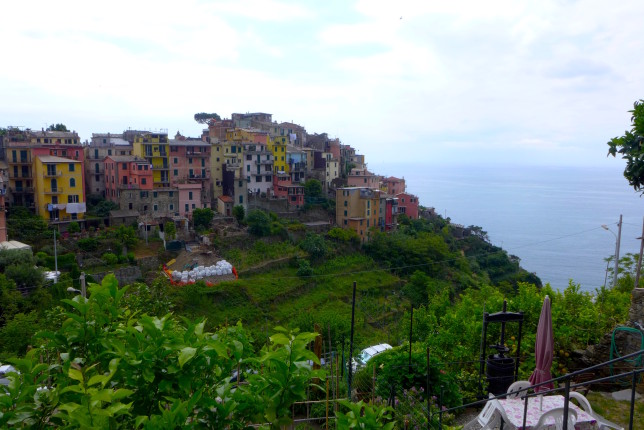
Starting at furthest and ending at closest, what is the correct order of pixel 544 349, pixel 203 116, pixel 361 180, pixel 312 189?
pixel 203 116
pixel 361 180
pixel 312 189
pixel 544 349

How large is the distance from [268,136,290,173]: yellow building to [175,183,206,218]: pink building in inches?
308

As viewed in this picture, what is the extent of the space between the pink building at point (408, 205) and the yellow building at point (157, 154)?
1823cm

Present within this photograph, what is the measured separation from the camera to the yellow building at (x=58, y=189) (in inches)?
1030

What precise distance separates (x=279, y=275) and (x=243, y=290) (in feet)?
10.7

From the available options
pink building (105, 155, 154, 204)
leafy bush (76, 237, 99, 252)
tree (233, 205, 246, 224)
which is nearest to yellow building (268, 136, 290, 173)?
tree (233, 205, 246, 224)

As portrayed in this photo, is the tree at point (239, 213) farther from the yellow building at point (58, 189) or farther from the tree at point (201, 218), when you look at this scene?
the yellow building at point (58, 189)

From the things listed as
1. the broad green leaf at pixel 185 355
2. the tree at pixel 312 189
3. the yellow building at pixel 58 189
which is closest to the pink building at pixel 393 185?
the tree at pixel 312 189

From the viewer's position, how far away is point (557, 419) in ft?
12.9

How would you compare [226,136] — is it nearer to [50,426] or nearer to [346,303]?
[346,303]


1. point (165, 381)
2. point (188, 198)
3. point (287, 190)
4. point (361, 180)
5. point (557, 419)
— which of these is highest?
point (361, 180)

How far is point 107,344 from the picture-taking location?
7.23 ft

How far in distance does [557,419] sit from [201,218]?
26.4 meters

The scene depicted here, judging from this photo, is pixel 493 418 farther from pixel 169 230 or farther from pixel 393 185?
pixel 393 185

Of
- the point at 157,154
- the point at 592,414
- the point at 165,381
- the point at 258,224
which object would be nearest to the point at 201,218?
the point at 258,224
